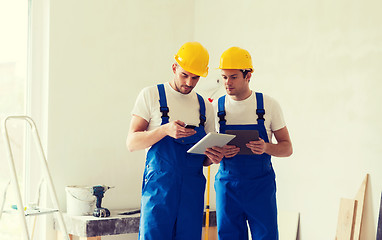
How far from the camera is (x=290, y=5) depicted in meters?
4.82

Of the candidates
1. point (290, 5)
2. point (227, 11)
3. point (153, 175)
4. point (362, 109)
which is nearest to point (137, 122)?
point (153, 175)

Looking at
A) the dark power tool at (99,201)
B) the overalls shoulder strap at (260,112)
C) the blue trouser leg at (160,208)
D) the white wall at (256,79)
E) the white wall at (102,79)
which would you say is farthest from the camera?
the white wall at (102,79)

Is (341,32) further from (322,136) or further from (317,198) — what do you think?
(317,198)

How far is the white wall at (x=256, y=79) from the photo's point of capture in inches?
164

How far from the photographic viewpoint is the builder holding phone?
292 centimetres

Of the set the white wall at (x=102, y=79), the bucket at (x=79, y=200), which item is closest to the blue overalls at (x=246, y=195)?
the bucket at (x=79, y=200)

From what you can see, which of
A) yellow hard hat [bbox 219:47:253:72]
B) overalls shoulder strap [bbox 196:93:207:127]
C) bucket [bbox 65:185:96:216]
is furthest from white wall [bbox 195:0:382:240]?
bucket [bbox 65:185:96:216]

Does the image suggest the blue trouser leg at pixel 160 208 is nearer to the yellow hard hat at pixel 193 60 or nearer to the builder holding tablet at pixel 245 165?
the builder holding tablet at pixel 245 165

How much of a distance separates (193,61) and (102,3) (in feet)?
8.25

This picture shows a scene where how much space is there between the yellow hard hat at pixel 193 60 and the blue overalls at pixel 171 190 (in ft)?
0.65

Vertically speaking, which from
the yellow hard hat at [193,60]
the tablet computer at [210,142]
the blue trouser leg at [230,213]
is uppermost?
the yellow hard hat at [193,60]

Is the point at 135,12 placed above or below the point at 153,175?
above

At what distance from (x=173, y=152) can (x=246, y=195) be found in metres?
0.57

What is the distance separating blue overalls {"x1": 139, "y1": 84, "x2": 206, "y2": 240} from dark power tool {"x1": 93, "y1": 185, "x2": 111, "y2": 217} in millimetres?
1741
